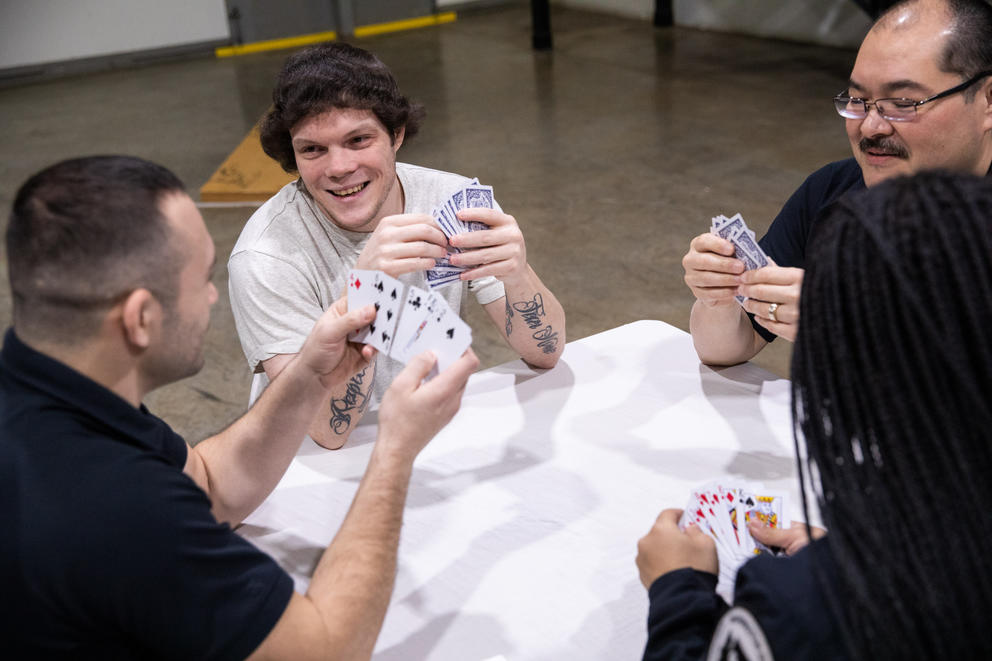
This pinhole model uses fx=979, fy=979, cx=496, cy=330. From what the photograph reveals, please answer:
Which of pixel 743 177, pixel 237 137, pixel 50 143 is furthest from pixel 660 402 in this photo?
pixel 50 143

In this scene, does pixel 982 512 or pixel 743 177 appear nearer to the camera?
pixel 982 512

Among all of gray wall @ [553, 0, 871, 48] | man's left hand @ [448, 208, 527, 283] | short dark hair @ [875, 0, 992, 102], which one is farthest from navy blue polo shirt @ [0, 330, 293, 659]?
gray wall @ [553, 0, 871, 48]

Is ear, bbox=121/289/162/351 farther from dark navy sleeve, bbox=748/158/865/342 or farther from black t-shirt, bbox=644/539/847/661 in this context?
dark navy sleeve, bbox=748/158/865/342

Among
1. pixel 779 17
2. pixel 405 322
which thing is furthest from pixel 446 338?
pixel 779 17

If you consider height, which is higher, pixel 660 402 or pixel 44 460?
pixel 44 460

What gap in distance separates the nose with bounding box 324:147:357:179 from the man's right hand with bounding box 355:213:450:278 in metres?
0.31

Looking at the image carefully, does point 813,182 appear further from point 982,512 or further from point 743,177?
point 743,177

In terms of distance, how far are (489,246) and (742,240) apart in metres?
0.52

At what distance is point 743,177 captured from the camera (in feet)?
19.2

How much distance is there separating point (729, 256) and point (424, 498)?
0.79 meters

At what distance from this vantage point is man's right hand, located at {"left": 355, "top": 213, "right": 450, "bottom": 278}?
1.92 metres

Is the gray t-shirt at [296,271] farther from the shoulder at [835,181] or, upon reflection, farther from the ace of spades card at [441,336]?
the shoulder at [835,181]

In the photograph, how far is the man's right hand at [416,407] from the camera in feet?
4.86

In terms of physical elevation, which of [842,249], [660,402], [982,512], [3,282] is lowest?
[3,282]
